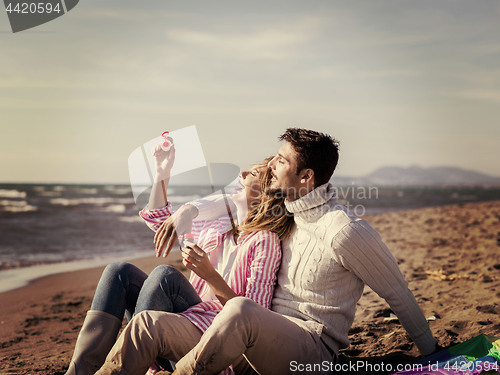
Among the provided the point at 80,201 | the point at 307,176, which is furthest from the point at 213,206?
the point at 80,201

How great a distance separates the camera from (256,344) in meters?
2.05

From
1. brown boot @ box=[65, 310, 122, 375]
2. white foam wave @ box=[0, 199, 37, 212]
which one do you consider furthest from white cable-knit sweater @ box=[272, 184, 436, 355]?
white foam wave @ box=[0, 199, 37, 212]

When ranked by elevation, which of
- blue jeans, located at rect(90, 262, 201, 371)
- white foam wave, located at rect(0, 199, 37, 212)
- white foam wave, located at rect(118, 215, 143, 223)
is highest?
blue jeans, located at rect(90, 262, 201, 371)

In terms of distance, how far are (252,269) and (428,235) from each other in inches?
285

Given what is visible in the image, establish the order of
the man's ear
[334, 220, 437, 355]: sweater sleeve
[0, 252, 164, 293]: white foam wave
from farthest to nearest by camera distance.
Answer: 1. [0, 252, 164, 293]: white foam wave
2. the man's ear
3. [334, 220, 437, 355]: sweater sleeve

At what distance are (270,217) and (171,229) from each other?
49 cm

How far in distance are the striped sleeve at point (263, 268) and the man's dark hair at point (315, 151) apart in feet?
1.12

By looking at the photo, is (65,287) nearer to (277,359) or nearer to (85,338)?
(85,338)

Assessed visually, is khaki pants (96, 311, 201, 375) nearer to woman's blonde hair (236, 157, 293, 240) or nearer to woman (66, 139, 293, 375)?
woman (66, 139, 293, 375)

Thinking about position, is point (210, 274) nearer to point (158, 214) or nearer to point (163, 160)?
point (158, 214)

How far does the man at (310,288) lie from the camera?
6.51 ft

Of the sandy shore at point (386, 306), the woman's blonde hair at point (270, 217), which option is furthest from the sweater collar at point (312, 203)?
the sandy shore at point (386, 306)

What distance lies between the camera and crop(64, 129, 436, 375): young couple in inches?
80.0

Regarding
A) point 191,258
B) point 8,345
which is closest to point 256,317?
point 191,258
